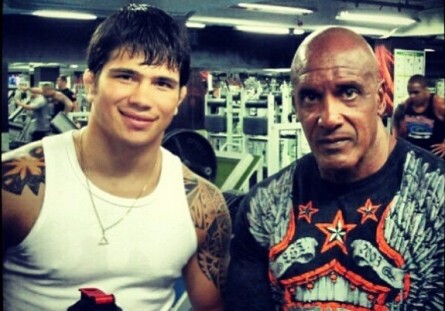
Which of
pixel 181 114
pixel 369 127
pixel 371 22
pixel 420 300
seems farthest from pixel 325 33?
pixel 420 300

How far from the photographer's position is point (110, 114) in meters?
1.28

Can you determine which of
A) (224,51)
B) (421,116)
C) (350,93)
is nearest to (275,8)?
(224,51)

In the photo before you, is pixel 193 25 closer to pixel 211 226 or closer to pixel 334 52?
pixel 334 52

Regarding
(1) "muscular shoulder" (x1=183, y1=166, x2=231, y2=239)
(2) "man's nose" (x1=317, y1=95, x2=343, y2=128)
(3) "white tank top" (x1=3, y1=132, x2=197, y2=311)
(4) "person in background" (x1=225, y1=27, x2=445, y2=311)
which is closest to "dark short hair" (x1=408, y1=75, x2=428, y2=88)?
(4) "person in background" (x1=225, y1=27, x2=445, y2=311)

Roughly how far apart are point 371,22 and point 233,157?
0.48 m

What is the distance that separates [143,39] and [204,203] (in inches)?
16.3

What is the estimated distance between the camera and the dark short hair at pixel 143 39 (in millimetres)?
1269

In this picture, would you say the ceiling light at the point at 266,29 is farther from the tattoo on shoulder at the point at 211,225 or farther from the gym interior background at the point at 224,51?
the tattoo on shoulder at the point at 211,225

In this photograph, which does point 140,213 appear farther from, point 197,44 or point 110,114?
point 197,44

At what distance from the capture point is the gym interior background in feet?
4.15

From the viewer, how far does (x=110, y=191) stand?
4.35 ft

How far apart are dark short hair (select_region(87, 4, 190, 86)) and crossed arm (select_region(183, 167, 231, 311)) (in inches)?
10.7

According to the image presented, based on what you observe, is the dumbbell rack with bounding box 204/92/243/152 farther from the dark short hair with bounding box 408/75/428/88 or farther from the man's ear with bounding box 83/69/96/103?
the dark short hair with bounding box 408/75/428/88

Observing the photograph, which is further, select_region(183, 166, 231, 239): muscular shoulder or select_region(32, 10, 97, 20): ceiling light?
select_region(183, 166, 231, 239): muscular shoulder
